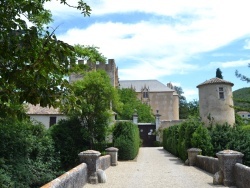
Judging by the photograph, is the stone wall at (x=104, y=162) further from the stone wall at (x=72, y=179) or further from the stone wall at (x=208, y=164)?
the stone wall at (x=208, y=164)

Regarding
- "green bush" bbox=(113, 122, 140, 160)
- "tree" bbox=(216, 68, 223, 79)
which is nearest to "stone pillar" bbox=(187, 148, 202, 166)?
"green bush" bbox=(113, 122, 140, 160)

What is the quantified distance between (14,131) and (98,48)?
1283 inches

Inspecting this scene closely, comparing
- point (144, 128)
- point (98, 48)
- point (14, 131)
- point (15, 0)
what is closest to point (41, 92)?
point (15, 0)

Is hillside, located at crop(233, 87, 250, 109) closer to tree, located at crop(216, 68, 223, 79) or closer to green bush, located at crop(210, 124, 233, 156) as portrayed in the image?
tree, located at crop(216, 68, 223, 79)

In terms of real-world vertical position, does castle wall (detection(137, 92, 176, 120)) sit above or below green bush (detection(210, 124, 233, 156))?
above

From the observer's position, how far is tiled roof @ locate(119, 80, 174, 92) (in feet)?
218

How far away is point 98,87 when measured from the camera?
67.2 feet

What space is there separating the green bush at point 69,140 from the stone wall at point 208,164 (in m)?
8.08

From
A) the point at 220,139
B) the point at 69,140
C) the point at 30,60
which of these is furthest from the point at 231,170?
the point at 69,140

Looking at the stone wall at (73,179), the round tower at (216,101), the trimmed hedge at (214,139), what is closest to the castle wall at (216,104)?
the round tower at (216,101)

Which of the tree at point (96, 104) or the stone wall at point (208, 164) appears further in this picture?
the tree at point (96, 104)

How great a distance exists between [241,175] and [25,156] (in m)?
10.2

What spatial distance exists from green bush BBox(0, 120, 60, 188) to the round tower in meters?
21.2

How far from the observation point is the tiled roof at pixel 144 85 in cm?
6642
